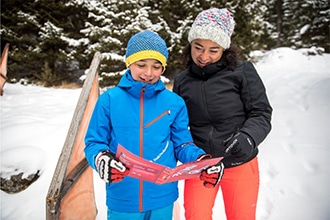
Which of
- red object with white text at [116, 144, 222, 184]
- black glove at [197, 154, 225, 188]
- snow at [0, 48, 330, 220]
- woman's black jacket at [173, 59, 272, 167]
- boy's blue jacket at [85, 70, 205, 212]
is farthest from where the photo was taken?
snow at [0, 48, 330, 220]

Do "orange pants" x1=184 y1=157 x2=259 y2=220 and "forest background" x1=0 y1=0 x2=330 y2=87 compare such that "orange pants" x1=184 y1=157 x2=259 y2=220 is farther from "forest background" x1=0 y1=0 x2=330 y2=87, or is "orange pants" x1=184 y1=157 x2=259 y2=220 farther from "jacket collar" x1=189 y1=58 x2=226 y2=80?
"forest background" x1=0 y1=0 x2=330 y2=87

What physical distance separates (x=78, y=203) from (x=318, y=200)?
7.86 feet

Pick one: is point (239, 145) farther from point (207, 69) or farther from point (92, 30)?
point (92, 30)

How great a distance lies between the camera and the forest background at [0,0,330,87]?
7.16 metres

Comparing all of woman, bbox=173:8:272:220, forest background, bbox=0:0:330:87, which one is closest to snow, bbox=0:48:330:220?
woman, bbox=173:8:272:220

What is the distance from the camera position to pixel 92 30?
7246 millimetres

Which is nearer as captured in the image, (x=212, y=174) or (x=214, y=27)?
(x=212, y=174)

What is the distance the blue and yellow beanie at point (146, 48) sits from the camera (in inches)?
60.1

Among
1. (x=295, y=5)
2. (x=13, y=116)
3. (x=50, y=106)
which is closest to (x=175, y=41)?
(x=50, y=106)

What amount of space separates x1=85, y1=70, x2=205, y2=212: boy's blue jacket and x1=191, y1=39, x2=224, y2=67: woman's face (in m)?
0.36

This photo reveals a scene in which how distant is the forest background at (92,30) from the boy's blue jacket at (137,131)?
4881mm

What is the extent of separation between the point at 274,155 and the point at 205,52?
2.30 m

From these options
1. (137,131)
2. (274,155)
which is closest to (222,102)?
(137,131)

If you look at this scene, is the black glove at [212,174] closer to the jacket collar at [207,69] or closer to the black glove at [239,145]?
the black glove at [239,145]
